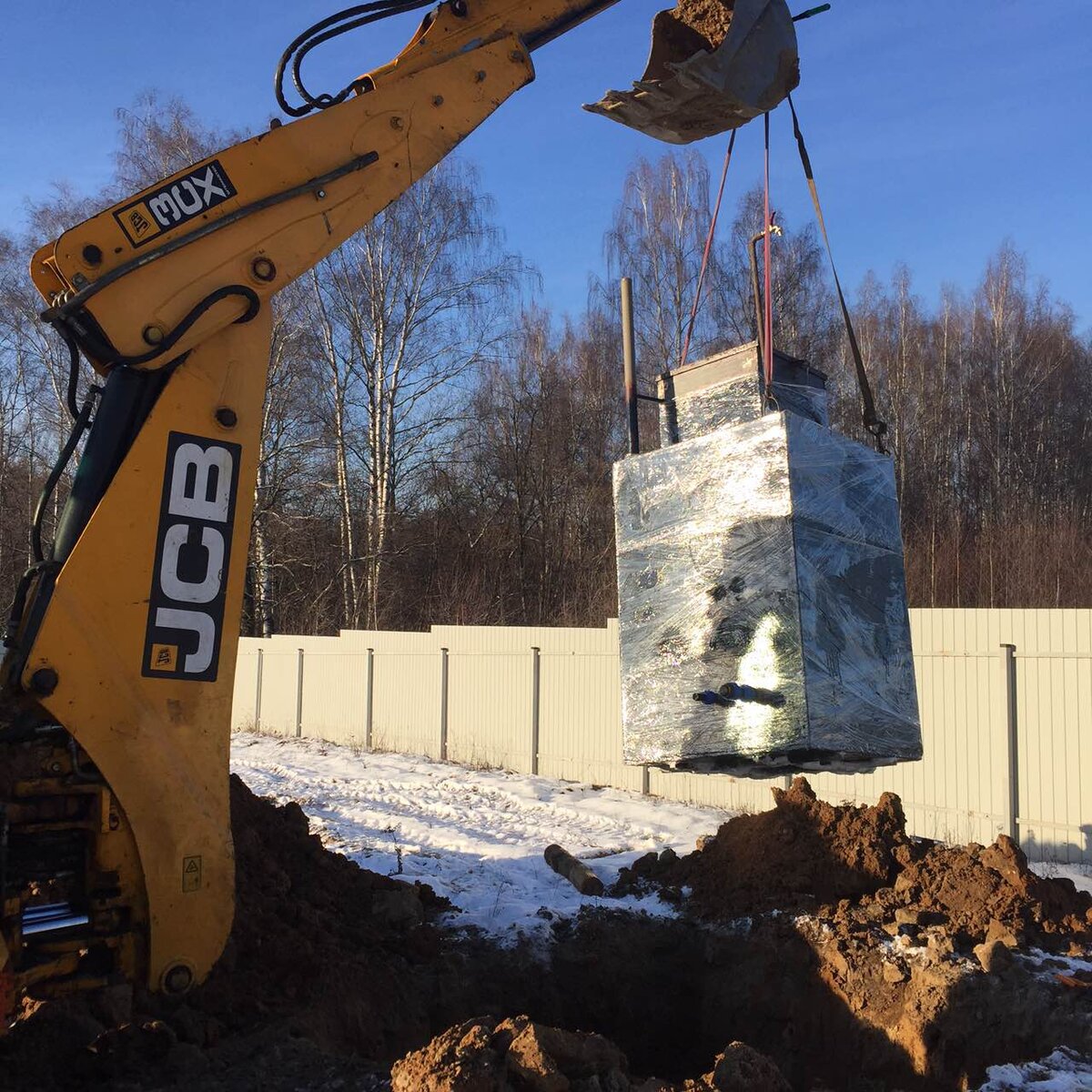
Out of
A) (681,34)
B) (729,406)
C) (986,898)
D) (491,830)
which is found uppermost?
(681,34)

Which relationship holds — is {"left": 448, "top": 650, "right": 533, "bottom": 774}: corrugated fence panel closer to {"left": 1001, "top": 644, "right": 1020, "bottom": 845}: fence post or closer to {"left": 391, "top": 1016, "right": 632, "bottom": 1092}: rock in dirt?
{"left": 1001, "top": 644, "right": 1020, "bottom": 845}: fence post

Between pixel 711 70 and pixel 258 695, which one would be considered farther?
pixel 258 695

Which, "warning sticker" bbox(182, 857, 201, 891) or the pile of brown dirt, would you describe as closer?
"warning sticker" bbox(182, 857, 201, 891)

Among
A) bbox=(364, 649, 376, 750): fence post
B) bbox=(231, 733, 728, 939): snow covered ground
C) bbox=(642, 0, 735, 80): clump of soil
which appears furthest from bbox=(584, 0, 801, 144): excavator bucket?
bbox=(364, 649, 376, 750): fence post

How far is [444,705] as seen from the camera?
45.5 ft

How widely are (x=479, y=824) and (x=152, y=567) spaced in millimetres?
6516

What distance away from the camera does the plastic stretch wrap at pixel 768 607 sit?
Result: 4211mm

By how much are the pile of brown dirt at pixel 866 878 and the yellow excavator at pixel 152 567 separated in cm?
358

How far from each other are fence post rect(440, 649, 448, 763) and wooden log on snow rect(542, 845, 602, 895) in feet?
20.4

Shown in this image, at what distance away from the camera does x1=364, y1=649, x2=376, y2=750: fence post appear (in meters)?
15.5

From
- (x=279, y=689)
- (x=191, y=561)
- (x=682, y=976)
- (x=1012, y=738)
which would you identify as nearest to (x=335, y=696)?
(x=279, y=689)

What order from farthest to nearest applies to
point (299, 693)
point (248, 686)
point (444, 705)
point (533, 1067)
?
point (248, 686) < point (299, 693) < point (444, 705) < point (533, 1067)

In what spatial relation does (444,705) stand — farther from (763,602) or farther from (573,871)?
(763,602)

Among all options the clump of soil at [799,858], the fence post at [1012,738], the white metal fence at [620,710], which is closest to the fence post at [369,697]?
the white metal fence at [620,710]
